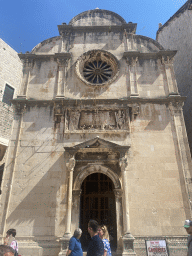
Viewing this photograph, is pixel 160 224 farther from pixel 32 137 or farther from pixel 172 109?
pixel 32 137

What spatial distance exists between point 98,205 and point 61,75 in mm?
7729

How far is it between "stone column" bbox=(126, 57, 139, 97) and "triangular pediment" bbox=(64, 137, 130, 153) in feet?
11.1

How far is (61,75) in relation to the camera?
11.9 m

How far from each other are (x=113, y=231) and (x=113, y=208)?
1068 mm

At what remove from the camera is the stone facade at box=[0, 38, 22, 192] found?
1433 cm

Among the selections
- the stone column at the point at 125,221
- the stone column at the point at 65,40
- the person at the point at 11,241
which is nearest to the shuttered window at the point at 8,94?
the stone column at the point at 65,40

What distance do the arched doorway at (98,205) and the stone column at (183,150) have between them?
355cm

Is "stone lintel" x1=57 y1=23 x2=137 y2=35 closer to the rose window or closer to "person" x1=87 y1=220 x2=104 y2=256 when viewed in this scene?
the rose window

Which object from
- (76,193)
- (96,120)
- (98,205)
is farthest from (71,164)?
(96,120)

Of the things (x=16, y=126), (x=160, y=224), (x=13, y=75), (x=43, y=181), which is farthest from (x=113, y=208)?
(x=13, y=75)

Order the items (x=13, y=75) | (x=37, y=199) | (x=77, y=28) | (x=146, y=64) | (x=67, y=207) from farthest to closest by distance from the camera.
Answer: (x=13, y=75) → (x=77, y=28) → (x=146, y=64) → (x=37, y=199) → (x=67, y=207)

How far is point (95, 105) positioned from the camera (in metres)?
11.1

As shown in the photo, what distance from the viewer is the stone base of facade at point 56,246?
817cm

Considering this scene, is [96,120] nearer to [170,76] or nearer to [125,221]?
[125,221]
